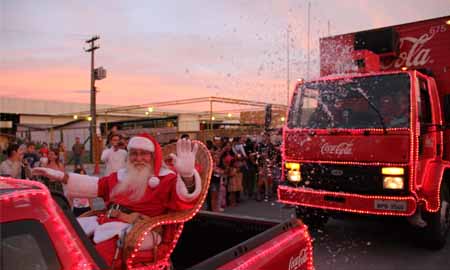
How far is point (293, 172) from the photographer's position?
5875 mm

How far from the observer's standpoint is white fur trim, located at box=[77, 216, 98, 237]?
2721mm

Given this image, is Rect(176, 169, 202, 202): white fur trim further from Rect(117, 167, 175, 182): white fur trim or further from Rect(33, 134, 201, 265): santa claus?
Rect(117, 167, 175, 182): white fur trim

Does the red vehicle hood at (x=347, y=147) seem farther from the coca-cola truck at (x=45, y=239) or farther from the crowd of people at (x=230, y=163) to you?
the coca-cola truck at (x=45, y=239)

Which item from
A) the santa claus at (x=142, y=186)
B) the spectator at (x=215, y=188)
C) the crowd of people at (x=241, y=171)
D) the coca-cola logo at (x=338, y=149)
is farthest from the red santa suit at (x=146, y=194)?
the crowd of people at (x=241, y=171)

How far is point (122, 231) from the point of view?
2576 millimetres

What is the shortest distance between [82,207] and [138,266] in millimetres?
3246

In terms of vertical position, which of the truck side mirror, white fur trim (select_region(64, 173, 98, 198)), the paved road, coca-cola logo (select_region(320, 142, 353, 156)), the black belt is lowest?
the paved road

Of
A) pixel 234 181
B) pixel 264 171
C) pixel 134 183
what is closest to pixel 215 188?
pixel 234 181

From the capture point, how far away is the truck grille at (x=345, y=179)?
527cm

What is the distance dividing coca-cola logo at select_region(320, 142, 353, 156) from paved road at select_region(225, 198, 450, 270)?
1.15 m

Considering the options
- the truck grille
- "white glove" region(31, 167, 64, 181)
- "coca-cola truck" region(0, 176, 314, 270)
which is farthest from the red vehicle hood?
"white glove" region(31, 167, 64, 181)

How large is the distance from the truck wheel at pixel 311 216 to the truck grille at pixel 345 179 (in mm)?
927

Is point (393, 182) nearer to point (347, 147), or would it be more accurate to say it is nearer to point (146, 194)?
point (347, 147)

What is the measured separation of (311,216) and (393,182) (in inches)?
72.0
